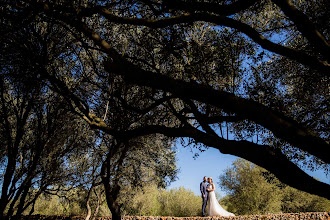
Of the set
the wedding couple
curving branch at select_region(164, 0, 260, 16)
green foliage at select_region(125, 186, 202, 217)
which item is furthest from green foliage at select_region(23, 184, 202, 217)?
→ curving branch at select_region(164, 0, 260, 16)

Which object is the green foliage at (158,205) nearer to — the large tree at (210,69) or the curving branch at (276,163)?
the large tree at (210,69)

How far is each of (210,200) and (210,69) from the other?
10.7m

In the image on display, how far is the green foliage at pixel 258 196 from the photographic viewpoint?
103 feet

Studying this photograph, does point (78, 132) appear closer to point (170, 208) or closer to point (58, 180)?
point (58, 180)

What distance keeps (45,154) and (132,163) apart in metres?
4.81

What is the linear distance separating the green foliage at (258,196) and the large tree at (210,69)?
2542cm

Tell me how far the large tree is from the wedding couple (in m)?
8.43

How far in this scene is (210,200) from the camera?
648 inches

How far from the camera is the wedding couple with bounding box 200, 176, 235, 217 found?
52.9 feet

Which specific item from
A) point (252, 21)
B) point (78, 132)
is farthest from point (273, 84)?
point (78, 132)

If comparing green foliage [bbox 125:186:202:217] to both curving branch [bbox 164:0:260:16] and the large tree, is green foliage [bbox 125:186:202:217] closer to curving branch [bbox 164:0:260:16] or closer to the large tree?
the large tree

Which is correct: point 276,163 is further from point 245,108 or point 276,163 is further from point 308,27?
point 308,27

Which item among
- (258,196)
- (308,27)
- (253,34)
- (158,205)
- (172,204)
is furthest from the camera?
(158,205)

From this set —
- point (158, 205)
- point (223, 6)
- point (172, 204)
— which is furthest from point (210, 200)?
point (158, 205)
